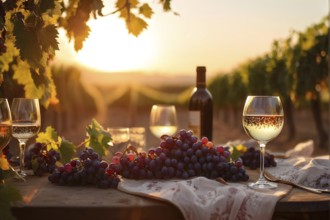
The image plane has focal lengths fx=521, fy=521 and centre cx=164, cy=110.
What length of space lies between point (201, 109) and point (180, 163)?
41.4 inches

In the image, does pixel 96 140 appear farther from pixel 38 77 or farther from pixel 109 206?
pixel 109 206

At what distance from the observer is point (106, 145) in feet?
8.53

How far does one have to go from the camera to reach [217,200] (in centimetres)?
182

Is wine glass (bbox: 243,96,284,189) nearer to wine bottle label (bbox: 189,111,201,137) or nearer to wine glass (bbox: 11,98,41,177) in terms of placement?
wine bottle label (bbox: 189,111,201,137)

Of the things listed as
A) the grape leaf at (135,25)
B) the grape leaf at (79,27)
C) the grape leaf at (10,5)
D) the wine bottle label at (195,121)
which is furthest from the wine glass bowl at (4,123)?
the wine bottle label at (195,121)

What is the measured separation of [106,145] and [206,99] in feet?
2.77

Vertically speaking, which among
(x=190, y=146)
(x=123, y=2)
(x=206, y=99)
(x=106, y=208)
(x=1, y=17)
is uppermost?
(x=123, y=2)

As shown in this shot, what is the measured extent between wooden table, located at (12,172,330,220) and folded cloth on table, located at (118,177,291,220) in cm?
3

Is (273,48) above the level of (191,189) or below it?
above

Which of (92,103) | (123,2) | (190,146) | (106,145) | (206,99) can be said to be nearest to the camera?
(190,146)

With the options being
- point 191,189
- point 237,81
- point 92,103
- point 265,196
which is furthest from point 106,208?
point 92,103

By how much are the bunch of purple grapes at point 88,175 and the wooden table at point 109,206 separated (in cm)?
6

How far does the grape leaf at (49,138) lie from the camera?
8.46 ft

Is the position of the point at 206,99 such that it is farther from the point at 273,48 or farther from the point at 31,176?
the point at 273,48
